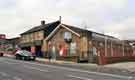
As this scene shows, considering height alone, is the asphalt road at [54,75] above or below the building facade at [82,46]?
below

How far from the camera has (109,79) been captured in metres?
18.3

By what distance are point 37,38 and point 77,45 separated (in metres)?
16.4

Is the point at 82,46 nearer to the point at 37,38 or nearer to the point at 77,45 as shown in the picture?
the point at 77,45

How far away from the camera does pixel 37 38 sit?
64.2 meters

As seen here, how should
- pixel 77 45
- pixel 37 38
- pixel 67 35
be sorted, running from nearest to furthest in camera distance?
pixel 77 45 < pixel 67 35 < pixel 37 38

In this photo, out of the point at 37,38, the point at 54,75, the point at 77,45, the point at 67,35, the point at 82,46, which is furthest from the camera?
the point at 37,38

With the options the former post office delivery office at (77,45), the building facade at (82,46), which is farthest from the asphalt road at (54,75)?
the building facade at (82,46)

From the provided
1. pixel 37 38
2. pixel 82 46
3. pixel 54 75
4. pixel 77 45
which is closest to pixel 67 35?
pixel 77 45

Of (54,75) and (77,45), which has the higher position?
(77,45)

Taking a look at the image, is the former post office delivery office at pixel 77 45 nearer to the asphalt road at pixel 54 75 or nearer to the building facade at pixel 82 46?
the building facade at pixel 82 46

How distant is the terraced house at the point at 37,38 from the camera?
203ft

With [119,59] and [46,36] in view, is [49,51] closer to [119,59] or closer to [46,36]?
[46,36]

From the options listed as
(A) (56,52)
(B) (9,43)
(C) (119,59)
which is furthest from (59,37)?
(B) (9,43)

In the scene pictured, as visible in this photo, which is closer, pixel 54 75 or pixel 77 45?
pixel 54 75
